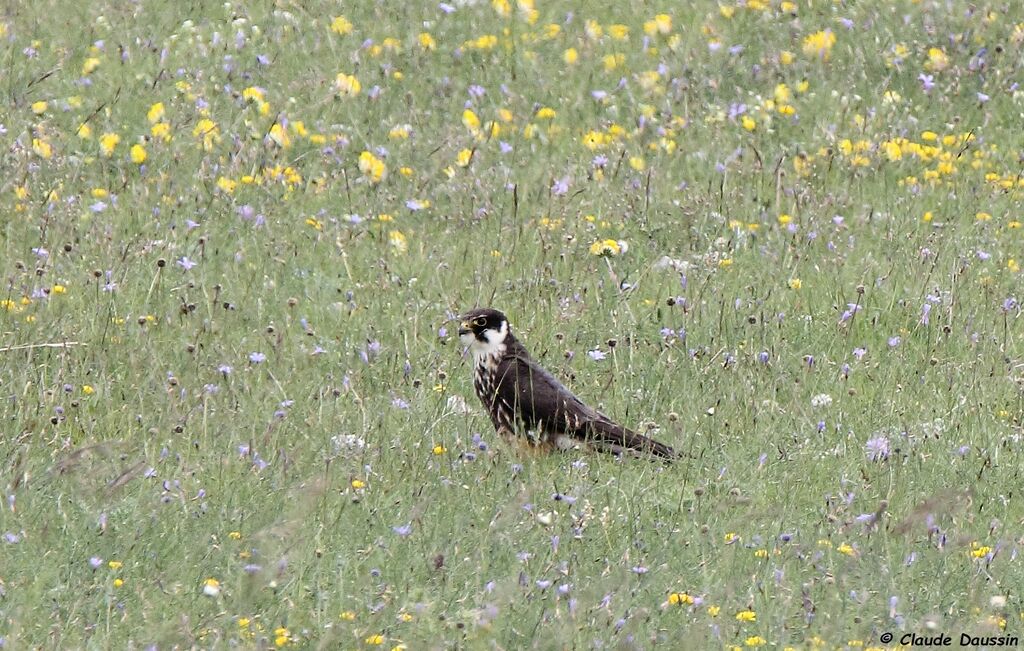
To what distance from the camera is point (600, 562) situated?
20.2 ft

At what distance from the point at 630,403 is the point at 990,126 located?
16.4ft

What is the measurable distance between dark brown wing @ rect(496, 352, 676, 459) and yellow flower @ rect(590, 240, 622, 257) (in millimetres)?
1602

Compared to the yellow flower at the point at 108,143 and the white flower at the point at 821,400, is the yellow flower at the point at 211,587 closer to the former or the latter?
the white flower at the point at 821,400

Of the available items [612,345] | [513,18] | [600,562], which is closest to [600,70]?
[513,18]

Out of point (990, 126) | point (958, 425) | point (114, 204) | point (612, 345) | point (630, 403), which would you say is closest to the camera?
point (958, 425)

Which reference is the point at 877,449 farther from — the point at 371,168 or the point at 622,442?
the point at 371,168

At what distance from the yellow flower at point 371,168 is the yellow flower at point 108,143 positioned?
4.90 ft

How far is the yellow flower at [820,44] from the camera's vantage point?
12.9m

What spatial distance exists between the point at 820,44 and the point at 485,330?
553 cm

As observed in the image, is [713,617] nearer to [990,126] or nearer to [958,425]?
[958,425]

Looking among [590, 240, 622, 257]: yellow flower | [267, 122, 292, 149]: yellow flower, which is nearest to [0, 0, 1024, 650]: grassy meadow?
[590, 240, 622, 257]: yellow flower

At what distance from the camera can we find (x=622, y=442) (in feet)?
24.7

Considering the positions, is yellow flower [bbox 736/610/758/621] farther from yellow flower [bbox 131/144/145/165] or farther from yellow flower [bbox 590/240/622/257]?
yellow flower [bbox 131/144/145/165]

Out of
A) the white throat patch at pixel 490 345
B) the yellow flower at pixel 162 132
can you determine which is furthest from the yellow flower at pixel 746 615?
the yellow flower at pixel 162 132
